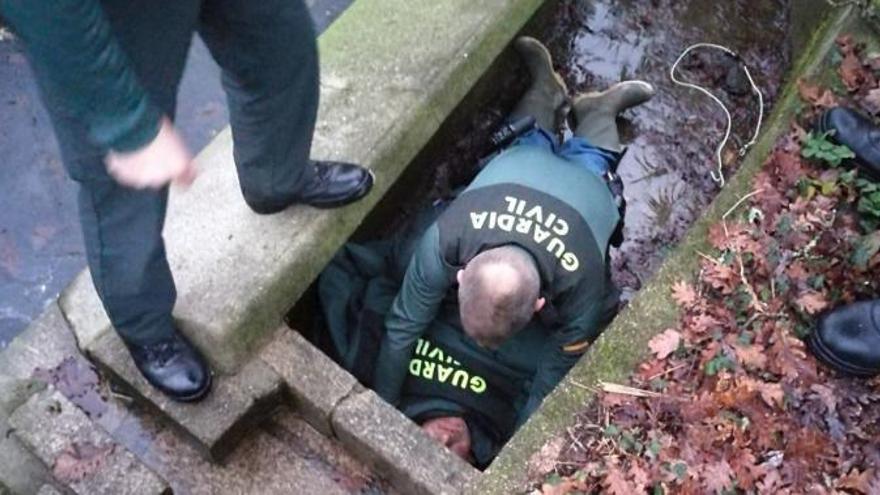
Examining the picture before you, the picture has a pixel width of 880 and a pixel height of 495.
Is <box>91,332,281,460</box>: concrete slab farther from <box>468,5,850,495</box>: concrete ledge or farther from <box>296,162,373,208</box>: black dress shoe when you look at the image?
<box>468,5,850,495</box>: concrete ledge

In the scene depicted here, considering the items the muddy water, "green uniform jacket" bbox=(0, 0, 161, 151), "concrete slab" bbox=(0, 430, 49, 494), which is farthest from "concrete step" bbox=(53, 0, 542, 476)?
"green uniform jacket" bbox=(0, 0, 161, 151)

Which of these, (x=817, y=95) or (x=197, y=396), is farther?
(x=817, y=95)

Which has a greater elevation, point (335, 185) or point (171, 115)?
point (171, 115)

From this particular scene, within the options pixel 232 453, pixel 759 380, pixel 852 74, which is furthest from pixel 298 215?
pixel 852 74

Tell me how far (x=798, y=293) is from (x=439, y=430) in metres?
1.47

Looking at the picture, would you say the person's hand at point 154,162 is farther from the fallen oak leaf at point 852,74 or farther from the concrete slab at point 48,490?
the fallen oak leaf at point 852,74

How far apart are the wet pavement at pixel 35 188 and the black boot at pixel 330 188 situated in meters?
1.07

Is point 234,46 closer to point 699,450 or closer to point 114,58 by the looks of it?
point 114,58

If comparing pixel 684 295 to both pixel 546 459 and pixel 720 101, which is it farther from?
pixel 720 101

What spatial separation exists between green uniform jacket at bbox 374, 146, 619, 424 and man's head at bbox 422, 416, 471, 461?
0.25 m

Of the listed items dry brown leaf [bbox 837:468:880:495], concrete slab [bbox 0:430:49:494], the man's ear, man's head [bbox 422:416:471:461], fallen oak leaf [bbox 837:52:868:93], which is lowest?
concrete slab [bbox 0:430:49:494]

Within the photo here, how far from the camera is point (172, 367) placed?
3570 mm

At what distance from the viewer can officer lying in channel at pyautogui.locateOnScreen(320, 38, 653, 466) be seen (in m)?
3.54

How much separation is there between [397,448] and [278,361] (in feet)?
1.95
